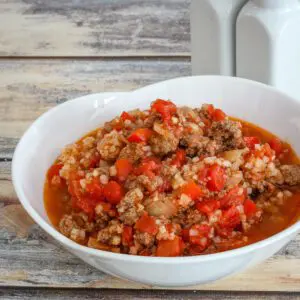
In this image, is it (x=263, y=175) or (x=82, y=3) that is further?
(x=82, y=3)

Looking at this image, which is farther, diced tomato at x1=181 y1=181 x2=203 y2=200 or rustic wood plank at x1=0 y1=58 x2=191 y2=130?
rustic wood plank at x1=0 y1=58 x2=191 y2=130

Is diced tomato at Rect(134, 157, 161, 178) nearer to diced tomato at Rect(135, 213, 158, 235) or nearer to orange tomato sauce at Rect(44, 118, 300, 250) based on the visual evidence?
diced tomato at Rect(135, 213, 158, 235)

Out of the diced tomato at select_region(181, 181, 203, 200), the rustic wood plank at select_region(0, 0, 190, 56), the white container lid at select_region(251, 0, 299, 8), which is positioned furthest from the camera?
the rustic wood plank at select_region(0, 0, 190, 56)

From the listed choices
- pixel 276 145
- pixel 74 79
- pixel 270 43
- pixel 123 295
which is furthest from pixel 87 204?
pixel 74 79

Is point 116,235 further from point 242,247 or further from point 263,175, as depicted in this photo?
point 263,175

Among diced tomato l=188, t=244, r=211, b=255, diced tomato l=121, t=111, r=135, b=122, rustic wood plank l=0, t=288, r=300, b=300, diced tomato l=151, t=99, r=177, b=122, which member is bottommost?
rustic wood plank l=0, t=288, r=300, b=300

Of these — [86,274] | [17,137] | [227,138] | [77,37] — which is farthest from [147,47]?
[86,274]

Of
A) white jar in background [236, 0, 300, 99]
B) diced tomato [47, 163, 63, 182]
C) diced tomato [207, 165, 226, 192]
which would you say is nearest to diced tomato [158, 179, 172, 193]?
diced tomato [207, 165, 226, 192]
